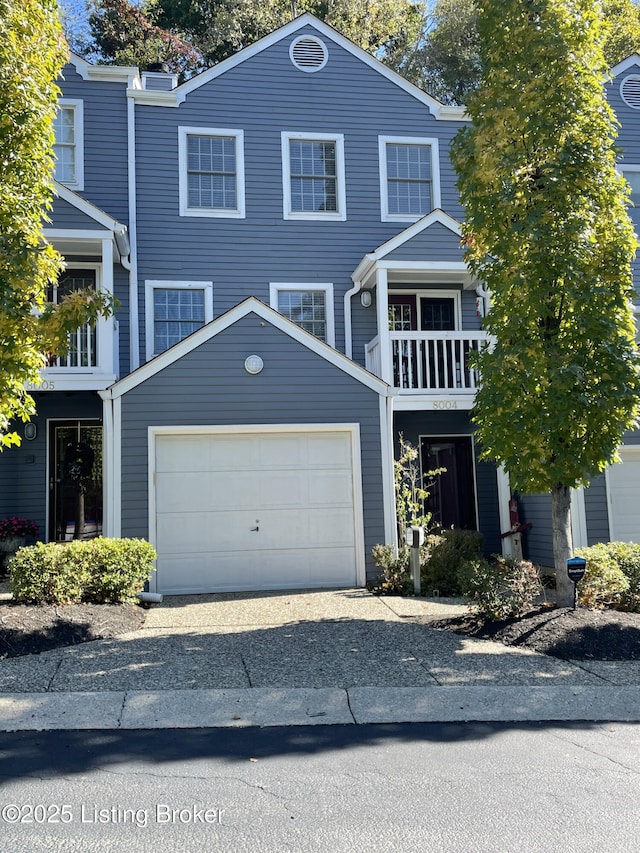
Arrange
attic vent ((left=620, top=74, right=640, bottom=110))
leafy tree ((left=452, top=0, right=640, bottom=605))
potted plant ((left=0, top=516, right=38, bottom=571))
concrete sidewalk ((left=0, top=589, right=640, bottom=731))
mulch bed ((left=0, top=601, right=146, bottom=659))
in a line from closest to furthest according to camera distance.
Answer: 1. concrete sidewalk ((left=0, top=589, right=640, bottom=731))
2. mulch bed ((left=0, top=601, right=146, bottom=659))
3. leafy tree ((left=452, top=0, right=640, bottom=605))
4. potted plant ((left=0, top=516, right=38, bottom=571))
5. attic vent ((left=620, top=74, right=640, bottom=110))

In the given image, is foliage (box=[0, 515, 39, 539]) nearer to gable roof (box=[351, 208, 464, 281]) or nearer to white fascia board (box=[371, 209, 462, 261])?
gable roof (box=[351, 208, 464, 281])

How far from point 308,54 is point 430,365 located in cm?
688

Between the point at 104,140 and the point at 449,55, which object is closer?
the point at 104,140

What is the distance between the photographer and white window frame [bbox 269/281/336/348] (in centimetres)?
1401

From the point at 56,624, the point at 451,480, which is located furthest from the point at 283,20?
the point at 56,624

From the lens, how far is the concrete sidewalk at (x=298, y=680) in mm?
5473

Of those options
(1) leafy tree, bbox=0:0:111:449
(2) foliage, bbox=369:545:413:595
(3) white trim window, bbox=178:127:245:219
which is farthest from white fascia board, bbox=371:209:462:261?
(1) leafy tree, bbox=0:0:111:449

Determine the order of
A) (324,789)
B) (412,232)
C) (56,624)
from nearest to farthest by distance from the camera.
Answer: (324,789), (56,624), (412,232)

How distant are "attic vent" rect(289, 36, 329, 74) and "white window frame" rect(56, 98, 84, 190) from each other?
4.33 meters

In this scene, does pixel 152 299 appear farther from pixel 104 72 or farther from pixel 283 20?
pixel 283 20

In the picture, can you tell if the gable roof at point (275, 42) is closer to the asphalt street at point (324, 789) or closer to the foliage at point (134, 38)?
the asphalt street at point (324, 789)

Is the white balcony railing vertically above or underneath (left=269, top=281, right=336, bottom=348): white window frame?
underneath

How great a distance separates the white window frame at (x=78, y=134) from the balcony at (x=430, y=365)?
20.6 feet

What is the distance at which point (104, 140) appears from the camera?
45.2ft
